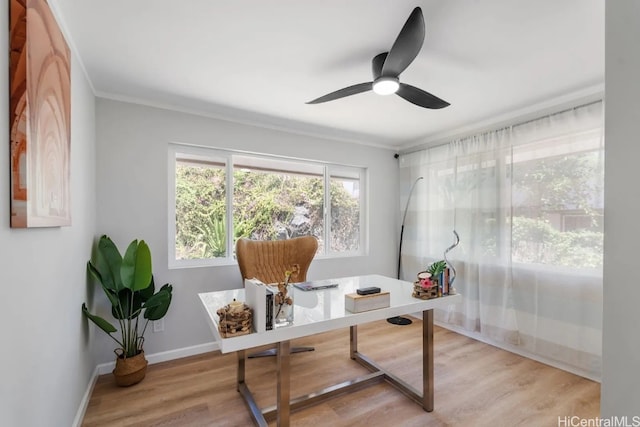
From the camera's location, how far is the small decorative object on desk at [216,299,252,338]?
1287mm

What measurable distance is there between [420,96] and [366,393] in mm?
2229

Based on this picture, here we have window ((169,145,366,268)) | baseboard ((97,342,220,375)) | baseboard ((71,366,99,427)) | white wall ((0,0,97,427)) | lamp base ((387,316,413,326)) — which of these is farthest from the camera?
lamp base ((387,316,413,326))

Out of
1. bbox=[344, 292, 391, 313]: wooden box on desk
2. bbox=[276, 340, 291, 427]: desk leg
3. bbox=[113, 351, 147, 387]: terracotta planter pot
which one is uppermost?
bbox=[344, 292, 391, 313]: wooden box on desk

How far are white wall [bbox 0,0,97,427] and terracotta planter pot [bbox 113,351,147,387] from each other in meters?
0.19

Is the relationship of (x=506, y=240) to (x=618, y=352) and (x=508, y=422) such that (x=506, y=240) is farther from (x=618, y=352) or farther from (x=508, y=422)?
(x=618, y=352)

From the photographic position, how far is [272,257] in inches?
113

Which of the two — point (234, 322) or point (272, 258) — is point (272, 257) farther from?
point (234, 322)

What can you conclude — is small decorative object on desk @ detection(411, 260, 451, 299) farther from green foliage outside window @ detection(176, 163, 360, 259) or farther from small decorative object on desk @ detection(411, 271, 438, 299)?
green foliage outside window @ detection(176, 163, 360, 259)

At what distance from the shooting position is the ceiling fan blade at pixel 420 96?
75.3 inches

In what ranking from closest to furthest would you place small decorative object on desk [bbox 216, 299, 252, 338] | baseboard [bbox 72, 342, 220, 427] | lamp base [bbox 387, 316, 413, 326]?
small decorative object on desk [bbox 216, 299, 252, 338] < baseboard [bbox 72, 342, 220, 427] < lamp base [bbox 387, 316, 413, 326]

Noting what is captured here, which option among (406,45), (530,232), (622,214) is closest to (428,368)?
(622,214)

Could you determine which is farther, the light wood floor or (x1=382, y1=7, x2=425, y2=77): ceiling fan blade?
the light wood floor

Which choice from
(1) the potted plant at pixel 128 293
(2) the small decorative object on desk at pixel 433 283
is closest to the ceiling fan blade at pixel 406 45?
(2) the small decorative object on desk at pixel 433 283

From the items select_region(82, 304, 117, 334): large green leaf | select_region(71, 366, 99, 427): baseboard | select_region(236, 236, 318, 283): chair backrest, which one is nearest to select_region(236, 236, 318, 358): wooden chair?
select_region(236, 236, 318, 283): chair backrest
